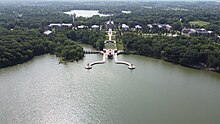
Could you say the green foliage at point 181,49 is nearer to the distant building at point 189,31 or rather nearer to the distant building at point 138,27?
the distant building at point 189,31

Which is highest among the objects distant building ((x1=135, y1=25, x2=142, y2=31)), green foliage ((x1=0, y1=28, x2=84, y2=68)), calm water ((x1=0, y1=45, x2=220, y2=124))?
distant building ((x1=135, y1=25, x2=142, y2=31))

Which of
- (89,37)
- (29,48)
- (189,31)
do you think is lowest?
(29,48)

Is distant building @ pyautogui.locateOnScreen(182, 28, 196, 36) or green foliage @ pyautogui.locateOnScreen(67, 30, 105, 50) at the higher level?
distant building @ pyautogui.locateOnScreen(182, 28, 196, 36)

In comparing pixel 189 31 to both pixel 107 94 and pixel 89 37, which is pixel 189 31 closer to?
pixel 89 37

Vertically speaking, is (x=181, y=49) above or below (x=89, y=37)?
above

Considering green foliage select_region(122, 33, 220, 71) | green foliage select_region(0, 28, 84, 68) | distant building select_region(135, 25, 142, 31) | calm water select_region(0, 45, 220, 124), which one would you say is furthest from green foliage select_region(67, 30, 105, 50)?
distant building select_region(135, 25, 142, 31)

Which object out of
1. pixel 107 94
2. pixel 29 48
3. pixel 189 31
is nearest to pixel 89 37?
pixel 29 48

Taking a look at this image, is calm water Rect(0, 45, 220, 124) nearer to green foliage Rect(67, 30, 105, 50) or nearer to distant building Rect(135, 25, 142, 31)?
green foliage Rect(67, 30, 105, 50)

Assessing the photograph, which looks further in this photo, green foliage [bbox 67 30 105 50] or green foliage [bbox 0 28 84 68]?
green foliage [bbox 67 30 105 50]

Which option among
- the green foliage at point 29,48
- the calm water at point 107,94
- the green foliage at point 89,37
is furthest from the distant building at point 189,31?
the green foliage at point 29,48
